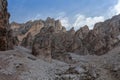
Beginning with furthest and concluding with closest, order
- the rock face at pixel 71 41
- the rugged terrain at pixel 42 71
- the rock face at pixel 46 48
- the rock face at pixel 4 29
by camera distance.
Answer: the rock face at pixel 71 41 → the rock face at pixel 46 48 → the rock face at pixel 4 29 → the rugged terrain at pixel 42 71

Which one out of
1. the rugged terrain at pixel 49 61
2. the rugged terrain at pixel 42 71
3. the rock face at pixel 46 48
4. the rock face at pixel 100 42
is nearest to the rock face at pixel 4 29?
the rugged terrain at pixel 49 61

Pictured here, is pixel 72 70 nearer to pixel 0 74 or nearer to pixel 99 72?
pixel 99 72

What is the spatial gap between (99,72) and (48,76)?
786 centimetres

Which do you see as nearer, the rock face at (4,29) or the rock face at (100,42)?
the rock face at (4,29)

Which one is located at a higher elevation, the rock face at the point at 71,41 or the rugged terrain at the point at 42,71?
the rock face at the point at 71,41

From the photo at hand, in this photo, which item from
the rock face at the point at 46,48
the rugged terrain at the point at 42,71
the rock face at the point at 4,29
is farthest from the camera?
the rock face at the point at 46,48

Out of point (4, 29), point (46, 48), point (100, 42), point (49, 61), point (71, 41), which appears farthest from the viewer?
point (71, 41)

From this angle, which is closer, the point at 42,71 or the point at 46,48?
the point at 42,71

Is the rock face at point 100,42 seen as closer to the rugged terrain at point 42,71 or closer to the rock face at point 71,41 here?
the rock face at point 71,41

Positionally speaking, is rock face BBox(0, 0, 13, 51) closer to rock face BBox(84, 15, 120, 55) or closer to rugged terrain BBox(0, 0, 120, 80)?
rugged terrain BBox(0, 0, 120, 80)

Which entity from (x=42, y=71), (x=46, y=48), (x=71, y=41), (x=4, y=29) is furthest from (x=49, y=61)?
(x=71, y=41)

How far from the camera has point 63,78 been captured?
30.4 m

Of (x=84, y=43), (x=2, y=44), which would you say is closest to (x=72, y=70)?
(x=2, y=44)

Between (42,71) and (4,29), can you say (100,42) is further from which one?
(42,71)
